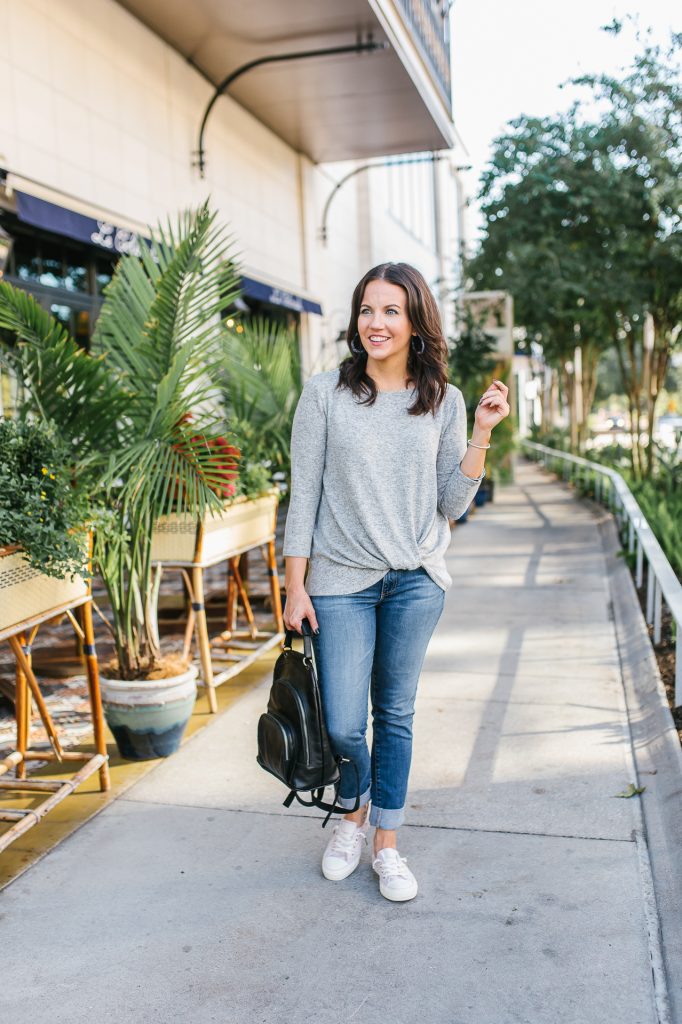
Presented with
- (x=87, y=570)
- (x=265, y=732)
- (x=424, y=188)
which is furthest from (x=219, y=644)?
(x=424, y=188)

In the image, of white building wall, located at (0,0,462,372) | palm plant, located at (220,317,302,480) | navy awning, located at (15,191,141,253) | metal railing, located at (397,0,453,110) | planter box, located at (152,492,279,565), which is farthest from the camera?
metal railing, located at (397,0,453,110)

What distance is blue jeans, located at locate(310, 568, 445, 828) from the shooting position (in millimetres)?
2670

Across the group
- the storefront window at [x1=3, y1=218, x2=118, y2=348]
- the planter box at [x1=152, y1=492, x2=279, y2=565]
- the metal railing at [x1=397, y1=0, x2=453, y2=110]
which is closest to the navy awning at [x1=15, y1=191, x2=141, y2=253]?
the storefront window at [x1=3, y1=218, x2=118, y2=348]

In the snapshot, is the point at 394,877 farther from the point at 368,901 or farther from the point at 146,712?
the point at 146,712

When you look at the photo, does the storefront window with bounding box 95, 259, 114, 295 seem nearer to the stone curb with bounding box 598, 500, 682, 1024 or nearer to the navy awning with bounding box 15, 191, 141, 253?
the navy awning with bounding box 15, 191, 141, 253

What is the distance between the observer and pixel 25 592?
312 centimetres

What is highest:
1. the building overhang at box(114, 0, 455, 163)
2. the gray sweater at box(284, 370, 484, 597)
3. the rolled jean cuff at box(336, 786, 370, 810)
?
the building overhang at box(114, 0, 455, 163)

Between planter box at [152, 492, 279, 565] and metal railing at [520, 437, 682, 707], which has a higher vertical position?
planter box at [152, 492, 279, 565]

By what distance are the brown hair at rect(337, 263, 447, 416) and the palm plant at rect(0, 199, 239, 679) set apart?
110 cm

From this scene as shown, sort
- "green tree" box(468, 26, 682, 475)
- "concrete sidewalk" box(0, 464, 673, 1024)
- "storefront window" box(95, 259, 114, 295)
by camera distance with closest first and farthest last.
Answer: "concrete sidewalk" box(0, 464, 673, 1024)
"storefront window" box(95, 259, 114, 295)
"green tree" box(468, 26, 682, 475)

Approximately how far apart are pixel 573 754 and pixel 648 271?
983 cm

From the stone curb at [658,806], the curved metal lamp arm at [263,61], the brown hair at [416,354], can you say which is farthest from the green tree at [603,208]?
the brown hair at [416,354]

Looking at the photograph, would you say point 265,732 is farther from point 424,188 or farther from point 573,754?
point 424,188

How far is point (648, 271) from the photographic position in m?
12.3
